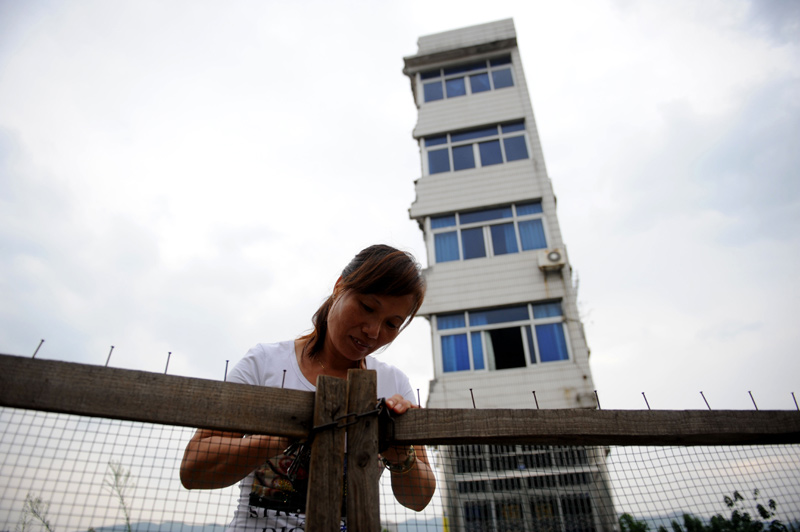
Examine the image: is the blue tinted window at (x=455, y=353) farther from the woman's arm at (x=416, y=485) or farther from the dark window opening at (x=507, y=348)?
the woman's arm at (x=416, y=485)

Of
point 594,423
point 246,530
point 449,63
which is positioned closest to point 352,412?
point 246,530

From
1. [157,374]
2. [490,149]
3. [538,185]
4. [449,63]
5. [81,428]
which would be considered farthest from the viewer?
[449,63]

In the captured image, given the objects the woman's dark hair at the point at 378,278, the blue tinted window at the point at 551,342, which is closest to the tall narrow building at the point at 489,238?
the blue tinted window at the point at 551,342

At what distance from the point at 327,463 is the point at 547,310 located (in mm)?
9869

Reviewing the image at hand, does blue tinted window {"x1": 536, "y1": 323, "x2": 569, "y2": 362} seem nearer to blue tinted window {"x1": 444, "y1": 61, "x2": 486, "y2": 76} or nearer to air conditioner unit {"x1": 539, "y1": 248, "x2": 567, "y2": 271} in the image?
air conditioner unit {"x1": 539, "y1": 248, "x2": 567, "y2": 271}

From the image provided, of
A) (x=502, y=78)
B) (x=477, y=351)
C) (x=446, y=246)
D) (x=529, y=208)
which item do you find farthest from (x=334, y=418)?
Result: (x=502, y=78)

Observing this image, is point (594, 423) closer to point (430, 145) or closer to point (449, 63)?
point (430, 145)

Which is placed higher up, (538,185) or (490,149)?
(490,149)

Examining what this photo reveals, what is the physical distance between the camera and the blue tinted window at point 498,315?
34.9ft

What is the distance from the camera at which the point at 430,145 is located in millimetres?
13141

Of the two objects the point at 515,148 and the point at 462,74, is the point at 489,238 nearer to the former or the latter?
the point at 515,148

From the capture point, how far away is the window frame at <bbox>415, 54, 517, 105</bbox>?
13.8 metres

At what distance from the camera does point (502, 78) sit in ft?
45.0

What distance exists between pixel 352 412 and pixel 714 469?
5.98 ft
